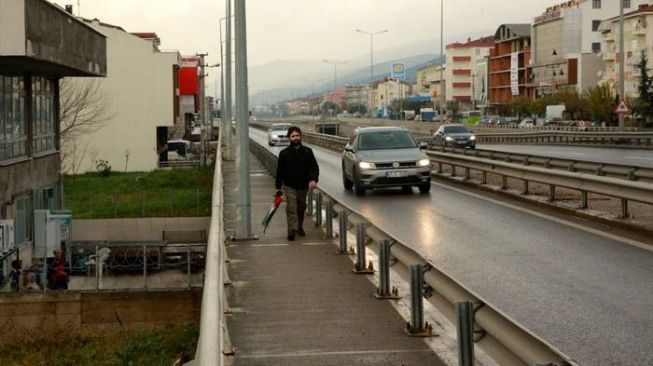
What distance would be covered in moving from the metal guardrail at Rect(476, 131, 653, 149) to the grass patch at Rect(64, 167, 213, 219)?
66.9 feet

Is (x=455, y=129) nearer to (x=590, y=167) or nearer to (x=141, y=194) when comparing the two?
(x=141, y=194)

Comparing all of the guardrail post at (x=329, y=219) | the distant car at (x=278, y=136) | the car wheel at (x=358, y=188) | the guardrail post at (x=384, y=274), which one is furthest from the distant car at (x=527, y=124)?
the guardrail post at (x=384, y=274)

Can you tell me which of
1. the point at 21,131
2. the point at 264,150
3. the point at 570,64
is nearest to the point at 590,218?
the point at 21,131

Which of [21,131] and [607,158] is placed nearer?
[21,131]

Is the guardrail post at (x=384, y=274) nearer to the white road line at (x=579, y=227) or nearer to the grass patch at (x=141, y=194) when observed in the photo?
the white road line at (x=579, y=227)

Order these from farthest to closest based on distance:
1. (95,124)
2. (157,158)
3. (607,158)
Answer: (157,158) → (95,124) → (607,158)

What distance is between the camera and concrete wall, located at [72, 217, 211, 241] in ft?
137

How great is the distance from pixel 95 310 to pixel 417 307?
19.1m

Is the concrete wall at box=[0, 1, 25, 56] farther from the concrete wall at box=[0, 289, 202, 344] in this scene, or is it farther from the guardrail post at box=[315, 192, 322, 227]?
the guardrail post at box=[315, 192, 322, 227]

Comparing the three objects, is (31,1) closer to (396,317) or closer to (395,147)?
(395,147)

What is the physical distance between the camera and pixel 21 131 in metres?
28.3

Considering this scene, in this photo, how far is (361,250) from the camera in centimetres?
1205

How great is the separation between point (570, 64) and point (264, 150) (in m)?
98.8

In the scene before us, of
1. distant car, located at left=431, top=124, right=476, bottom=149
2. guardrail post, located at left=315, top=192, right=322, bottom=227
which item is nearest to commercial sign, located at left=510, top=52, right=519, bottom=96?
distant car, located at left=431, top=124, right=476, bottom=149
